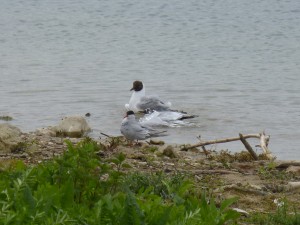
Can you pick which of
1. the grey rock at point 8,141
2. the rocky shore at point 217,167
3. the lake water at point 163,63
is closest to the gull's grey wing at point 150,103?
the lake water at point 163,63

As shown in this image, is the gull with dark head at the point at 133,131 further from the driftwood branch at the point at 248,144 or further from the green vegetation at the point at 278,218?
the green vegetation at the point at 278,218

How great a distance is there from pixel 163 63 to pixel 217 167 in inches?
428

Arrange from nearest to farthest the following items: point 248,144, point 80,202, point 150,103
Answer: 1. point 80,202
2. point 248,144
3. point 150,103

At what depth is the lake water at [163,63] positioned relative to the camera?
1292 cm

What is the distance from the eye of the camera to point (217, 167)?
7395 mm

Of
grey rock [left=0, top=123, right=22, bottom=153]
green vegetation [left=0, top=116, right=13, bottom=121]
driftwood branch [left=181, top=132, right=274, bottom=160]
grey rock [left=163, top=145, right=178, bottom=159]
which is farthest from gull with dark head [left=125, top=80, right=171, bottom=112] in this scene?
grey rock [left=0, top=123, right=22, bottom=153]

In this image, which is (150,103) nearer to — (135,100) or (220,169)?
(135,100)

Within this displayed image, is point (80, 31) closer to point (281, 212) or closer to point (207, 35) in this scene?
point (207, 35)

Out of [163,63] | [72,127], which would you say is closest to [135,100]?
[72,127]

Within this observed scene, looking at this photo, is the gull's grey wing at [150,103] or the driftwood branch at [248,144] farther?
the gull's grey wing at [150,103]

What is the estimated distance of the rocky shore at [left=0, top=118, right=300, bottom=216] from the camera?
594 cm

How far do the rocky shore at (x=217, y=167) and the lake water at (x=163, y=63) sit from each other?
2.49m

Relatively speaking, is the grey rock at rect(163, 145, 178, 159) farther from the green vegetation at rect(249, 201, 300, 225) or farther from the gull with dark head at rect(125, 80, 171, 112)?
the gull with dark head at rect(125, 80, 171, 112)

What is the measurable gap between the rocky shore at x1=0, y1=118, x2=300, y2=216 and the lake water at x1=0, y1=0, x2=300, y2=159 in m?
2.49
